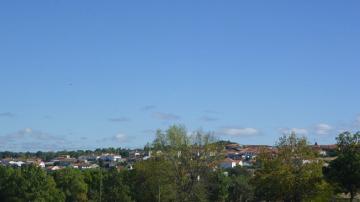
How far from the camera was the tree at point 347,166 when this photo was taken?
54.3m

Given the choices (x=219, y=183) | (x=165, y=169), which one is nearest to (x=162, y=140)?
(x=165, y=169)

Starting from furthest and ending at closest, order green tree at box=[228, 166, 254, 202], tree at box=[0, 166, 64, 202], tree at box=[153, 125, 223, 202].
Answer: green tree at box=[228, 166, 254, 202] → tree at box=[0, 166, 64, 202] → tree at box=[153, 125, 223, 202]

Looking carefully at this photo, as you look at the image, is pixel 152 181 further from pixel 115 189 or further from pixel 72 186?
pixel 72 186

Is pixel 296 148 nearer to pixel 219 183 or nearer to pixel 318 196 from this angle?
pixel 318 196

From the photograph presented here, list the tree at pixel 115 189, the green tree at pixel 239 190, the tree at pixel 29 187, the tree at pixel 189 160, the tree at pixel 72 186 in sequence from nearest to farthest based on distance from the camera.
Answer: the tree at pixel 189 160 < the tree at pixel 115 189 < the tree at pixel 29 187 < the tree at pixel 72 186 < the green tree at pixel 239 190

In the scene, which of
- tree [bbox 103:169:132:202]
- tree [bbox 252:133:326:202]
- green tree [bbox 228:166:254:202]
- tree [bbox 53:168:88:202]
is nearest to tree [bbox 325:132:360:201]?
tree [bbox 252:133:326:202]

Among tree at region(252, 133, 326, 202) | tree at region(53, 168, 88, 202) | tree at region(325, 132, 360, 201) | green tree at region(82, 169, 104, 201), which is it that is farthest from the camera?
green tree at region(82, 169, 104, 201)

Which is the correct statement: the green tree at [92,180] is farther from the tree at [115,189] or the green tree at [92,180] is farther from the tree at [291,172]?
the tree at [291,172]

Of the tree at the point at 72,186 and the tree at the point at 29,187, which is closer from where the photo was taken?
the tree at the point at 29,187

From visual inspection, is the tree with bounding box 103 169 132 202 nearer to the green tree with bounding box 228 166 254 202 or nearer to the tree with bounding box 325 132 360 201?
the green tree with bounding box 228 166 254 202

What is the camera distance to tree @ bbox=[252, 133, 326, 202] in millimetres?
48500

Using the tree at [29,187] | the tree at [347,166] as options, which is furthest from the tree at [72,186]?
the tree at [347,166]

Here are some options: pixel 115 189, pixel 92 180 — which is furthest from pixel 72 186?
pixel 115 189

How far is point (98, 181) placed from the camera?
87938mm
